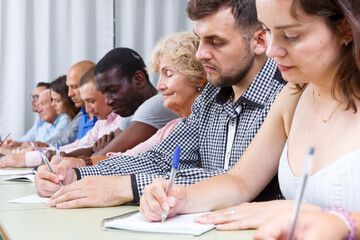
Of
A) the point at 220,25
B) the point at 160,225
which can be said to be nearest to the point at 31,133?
the point at 220,25

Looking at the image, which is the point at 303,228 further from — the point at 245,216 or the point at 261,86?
the point at 261,86

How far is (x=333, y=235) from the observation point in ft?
2.25

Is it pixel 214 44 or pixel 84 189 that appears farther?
pixel 214 44

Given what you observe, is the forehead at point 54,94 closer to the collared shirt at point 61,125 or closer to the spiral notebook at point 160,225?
the collared shirt at point 61,125

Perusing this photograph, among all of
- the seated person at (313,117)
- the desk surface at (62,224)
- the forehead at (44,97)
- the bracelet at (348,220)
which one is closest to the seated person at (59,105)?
the forehead at (44,97)

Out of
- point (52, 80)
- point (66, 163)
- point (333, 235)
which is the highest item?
point (333, 235)

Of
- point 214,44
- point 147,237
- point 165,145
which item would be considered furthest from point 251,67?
point 147,237

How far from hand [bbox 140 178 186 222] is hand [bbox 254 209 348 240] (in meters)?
0.39

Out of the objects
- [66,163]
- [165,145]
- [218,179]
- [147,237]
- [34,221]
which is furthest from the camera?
[165,145]

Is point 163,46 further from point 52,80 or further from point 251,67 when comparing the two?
point 52,80

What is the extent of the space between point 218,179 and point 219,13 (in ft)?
1.93

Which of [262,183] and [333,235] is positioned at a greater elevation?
[333,235]

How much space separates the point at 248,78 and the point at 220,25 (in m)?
0.20

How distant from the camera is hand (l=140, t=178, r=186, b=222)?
106 cm
